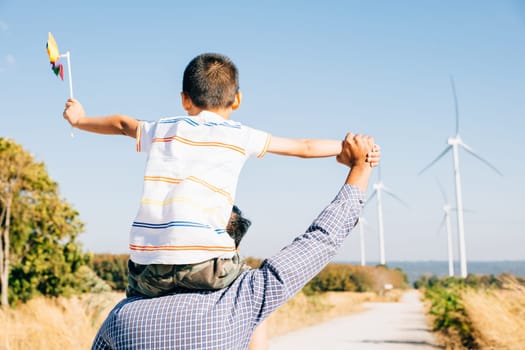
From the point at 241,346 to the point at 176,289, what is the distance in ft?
0.84

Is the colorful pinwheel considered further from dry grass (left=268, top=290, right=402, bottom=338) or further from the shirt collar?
dry grass (left=268, top=290, right=402, bottom=338)

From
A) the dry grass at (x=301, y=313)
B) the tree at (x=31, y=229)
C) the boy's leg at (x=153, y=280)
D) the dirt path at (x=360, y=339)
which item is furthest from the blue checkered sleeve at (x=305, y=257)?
the tree at (x=31, y=229)

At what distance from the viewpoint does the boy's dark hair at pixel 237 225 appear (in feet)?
7.42

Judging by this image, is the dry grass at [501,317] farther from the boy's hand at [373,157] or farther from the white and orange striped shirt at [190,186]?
the white and orange striped shirt at [190,186]

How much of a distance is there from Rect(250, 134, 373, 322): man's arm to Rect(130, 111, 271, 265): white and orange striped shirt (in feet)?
0.58

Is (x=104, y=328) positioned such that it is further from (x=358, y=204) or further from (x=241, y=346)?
(x=358, y=204)

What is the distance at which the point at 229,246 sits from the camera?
1.92m

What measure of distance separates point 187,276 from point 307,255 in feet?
1.14

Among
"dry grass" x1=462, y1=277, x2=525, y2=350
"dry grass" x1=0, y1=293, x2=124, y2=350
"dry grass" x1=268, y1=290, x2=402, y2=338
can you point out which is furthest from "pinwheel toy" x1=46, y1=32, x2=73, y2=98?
"dry grass" x1=268, y1=290, x2=402, y2=338

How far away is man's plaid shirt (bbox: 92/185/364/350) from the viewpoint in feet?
5.69

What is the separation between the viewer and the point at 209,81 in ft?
7.25

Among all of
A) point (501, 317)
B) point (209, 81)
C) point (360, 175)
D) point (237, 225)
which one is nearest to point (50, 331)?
point (501, 317)

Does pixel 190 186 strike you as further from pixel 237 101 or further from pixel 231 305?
pixel 237 101

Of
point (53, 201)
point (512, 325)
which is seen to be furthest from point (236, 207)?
point (53, 201)
